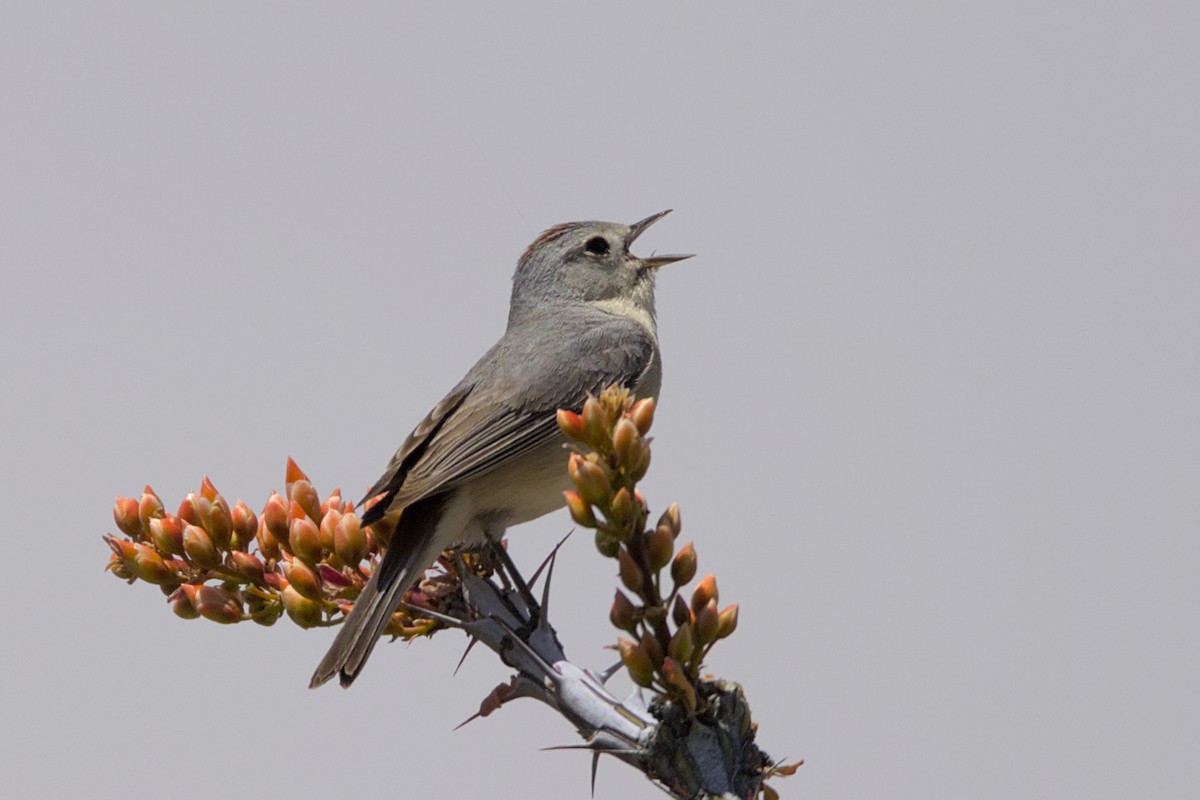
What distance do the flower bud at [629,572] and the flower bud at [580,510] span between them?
0.29ft

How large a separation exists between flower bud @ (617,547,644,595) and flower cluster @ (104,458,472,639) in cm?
107

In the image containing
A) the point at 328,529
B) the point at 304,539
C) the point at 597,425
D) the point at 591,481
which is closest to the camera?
the point at 591,481

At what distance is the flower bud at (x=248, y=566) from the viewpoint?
132 inches

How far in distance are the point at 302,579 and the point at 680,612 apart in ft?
3.83

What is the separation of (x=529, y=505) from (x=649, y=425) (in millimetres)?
2138

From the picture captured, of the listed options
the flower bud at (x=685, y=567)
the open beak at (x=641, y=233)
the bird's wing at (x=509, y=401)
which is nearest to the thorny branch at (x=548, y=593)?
the flower bud at (x=685, y=567)

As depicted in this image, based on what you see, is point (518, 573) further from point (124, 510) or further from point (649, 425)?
point (649, 425)

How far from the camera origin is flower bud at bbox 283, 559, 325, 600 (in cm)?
325

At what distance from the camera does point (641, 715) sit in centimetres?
271

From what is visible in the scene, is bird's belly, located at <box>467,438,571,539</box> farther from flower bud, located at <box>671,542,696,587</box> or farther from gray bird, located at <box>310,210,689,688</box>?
flower bud, located at <box>671,542,696,587</box>

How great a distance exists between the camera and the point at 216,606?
3273 mm

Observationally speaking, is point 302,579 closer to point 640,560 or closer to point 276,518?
point 276,518

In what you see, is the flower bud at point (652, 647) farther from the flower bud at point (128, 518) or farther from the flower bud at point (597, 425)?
the flower bud at point (128, 518)

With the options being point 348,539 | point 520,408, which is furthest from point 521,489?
point 348,539
